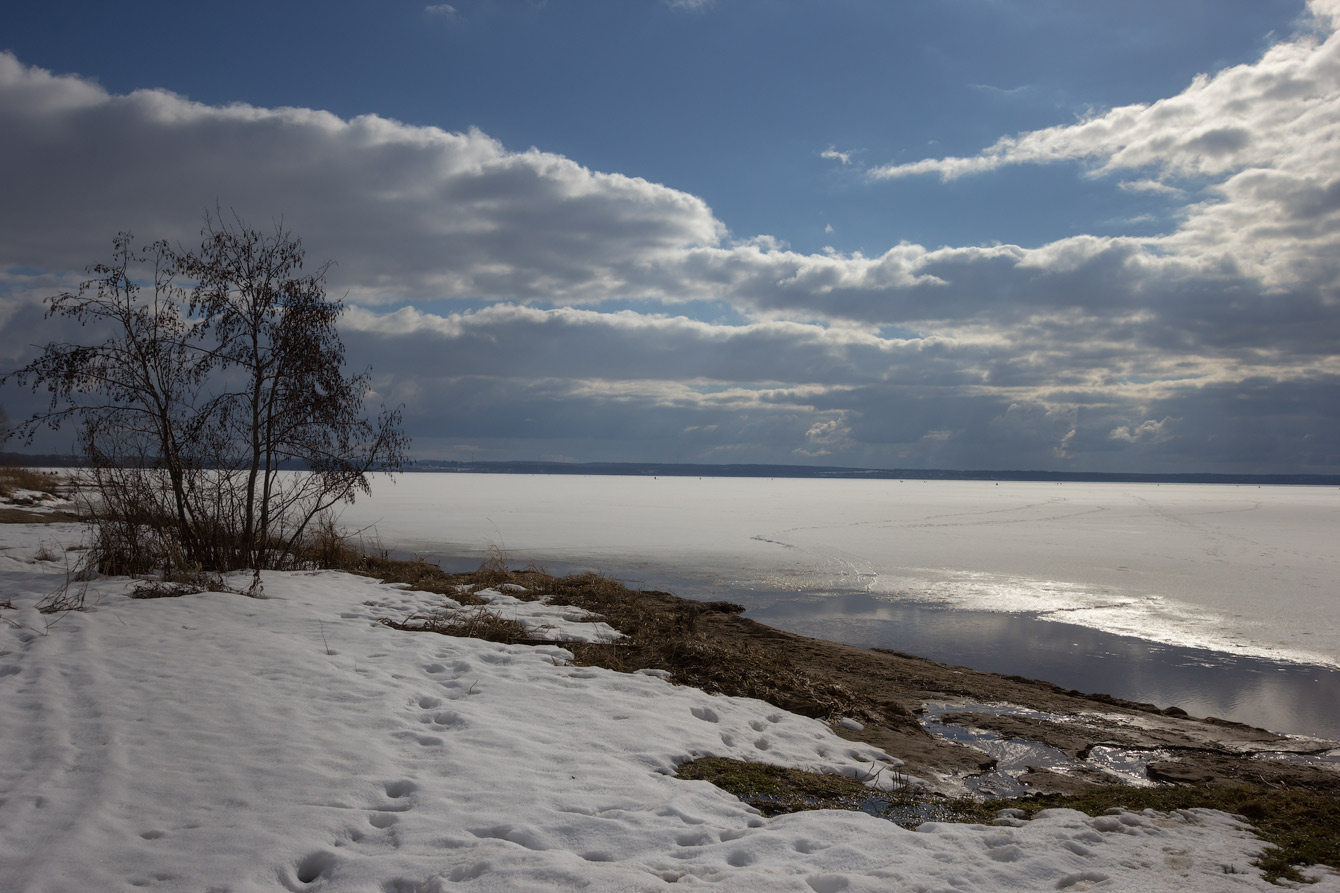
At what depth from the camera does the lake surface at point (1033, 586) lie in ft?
33.8

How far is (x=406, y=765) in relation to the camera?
16.3 feet

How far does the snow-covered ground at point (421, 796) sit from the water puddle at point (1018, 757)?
963mm

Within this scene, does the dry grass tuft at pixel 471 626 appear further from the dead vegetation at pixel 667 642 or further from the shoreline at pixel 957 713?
the shoreline at pixel 957 713

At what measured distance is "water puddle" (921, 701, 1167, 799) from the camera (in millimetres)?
6137

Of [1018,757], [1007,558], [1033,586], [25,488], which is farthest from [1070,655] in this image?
[25,488]

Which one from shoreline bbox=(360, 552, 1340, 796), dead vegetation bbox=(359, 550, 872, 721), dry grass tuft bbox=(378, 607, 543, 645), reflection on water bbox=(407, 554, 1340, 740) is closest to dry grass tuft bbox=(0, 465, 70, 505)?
dead vegetation bbox=(359, 550, 872, 721)

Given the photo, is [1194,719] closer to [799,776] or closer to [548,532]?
[799,776]

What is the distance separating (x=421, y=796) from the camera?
179 inches

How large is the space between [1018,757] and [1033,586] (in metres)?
11.1

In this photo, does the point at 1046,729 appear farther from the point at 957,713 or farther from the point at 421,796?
the point at 421,796

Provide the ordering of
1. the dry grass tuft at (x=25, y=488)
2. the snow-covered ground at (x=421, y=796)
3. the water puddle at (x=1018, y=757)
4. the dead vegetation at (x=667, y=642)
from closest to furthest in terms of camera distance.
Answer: the snow-covered ground at (x=421, y=796) < the water puddle at (x=1018, y=757) < the dead vegetation at (x=667, y=642) < the dry grass tuft at (x=25, y=488)

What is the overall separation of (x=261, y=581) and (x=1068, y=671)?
11607 millimetres

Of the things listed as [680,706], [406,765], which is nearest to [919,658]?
[680,706]

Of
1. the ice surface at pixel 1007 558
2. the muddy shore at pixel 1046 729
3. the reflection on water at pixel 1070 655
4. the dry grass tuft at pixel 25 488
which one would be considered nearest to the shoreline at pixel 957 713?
the muddy shore at pixel 1046 729
